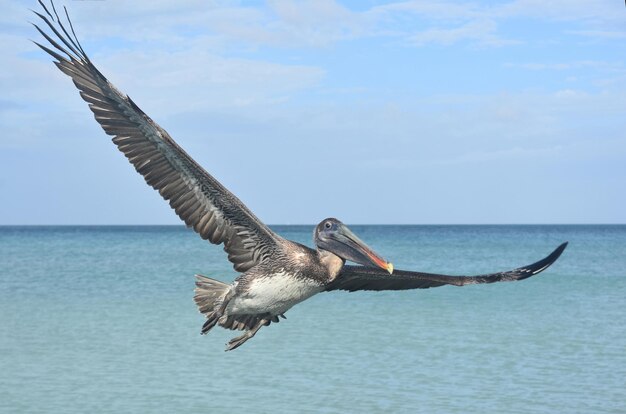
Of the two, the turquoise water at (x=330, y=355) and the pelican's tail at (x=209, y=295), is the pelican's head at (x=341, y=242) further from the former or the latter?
the turquoise water at (x=330, y=355)

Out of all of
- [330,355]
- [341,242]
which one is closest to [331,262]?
[341,242]

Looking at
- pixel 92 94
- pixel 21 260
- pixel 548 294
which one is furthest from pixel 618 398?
pixel 21 260

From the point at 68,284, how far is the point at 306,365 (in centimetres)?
2115

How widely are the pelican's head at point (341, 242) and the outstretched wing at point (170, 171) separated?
18.4 inches

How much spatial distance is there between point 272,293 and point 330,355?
448 inches

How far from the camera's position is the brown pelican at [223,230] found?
27.0 ft

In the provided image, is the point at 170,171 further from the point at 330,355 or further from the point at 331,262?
the point at 330,355

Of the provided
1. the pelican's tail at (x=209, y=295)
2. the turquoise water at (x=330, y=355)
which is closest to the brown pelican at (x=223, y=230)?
the pelican's tail at (x=209, y=295)

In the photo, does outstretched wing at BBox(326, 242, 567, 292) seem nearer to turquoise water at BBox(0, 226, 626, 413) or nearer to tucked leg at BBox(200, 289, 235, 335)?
tucked leg at BBox(200, 289, 235, 335)

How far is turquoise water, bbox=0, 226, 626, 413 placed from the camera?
15570 mm

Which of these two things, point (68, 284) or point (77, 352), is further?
point (68, 284)

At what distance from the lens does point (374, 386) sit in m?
16.4

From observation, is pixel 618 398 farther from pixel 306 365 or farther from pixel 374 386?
pixel 306 365

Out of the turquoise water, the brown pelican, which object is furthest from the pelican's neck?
the turquoise water
